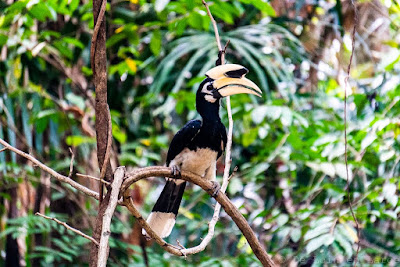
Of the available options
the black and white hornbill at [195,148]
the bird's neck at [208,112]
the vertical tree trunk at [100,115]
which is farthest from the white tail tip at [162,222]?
the vertical tree trunk at [100,115]

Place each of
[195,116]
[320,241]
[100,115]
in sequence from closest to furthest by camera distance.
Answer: [100,115] < [320,241] < [195,116]

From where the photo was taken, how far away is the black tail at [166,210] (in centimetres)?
250

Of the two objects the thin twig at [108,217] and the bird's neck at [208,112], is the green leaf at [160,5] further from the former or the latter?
the thin twig at [108,217]

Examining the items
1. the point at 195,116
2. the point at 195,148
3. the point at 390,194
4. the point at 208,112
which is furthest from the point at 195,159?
the point at 195,116

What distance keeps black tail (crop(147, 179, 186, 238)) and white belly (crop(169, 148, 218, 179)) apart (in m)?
A: 0.09

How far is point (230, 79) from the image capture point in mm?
2330

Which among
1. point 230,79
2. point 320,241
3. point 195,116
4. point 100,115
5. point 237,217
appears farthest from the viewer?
point 195,116

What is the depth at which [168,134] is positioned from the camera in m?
4.56

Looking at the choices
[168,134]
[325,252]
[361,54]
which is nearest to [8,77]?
[168,134]

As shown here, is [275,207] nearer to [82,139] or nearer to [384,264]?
[384,264]

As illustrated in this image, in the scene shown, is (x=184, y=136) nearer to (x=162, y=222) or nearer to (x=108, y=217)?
(x=162, y=222)

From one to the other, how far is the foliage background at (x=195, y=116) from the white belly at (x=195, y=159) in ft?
1.82

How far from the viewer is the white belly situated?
8.40 feet

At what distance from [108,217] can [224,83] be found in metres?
1.12
